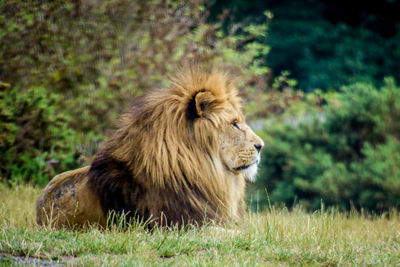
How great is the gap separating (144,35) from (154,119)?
446cm

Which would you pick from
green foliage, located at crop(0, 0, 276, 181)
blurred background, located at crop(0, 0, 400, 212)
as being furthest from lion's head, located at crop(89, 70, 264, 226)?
green foliage, located at crop(0, 0, 276, 181)

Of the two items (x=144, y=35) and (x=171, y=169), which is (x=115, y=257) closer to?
(x=171, y=169)

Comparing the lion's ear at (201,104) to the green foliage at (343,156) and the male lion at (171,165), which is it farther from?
the green foliage at (343,156)

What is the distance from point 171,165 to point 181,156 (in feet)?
0.44

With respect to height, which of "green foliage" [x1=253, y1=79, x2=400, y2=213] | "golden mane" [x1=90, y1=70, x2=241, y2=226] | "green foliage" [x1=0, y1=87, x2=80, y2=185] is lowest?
"green foliage" [x1=253, y1=79, x2=400, y2=213]

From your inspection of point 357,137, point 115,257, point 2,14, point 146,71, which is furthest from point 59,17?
point 115,257

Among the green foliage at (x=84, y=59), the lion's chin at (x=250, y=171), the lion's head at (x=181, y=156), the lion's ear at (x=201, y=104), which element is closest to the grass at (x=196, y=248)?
the lion's head at (x=181, y=156)

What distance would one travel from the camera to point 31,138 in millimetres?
7312

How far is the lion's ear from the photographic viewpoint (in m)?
4.38

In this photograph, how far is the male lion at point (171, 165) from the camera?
13.5 ft

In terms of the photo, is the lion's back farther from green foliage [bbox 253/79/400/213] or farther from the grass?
green foliage [bbox 253/79/400/213]

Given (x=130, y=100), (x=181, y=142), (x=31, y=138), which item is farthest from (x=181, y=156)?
(x=130, y=100)

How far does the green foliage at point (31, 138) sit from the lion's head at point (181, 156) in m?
2.94

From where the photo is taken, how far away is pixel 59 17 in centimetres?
794
